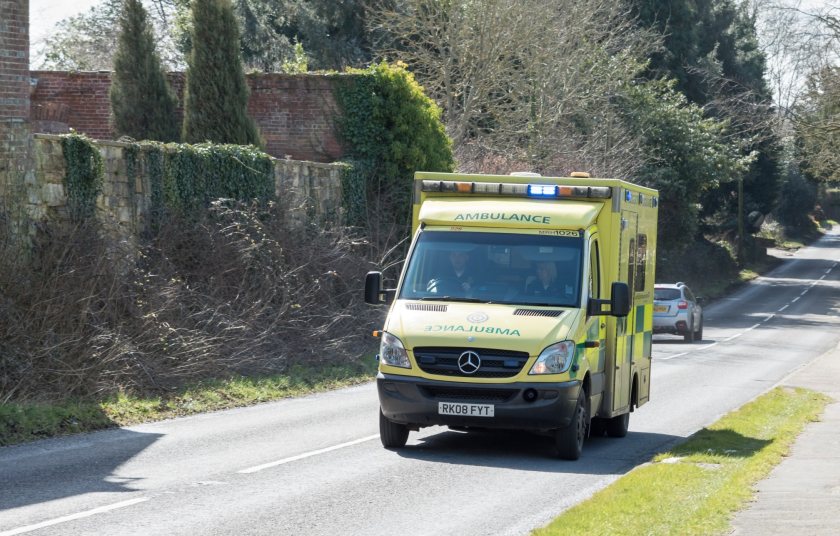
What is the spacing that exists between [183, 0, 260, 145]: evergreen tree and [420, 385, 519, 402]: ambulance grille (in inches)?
571

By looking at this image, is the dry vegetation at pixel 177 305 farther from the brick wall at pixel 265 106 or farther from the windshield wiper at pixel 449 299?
the brick wall at pixel 265 106

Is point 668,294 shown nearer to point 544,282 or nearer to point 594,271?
point 594,271

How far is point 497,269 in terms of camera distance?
41.4 feet

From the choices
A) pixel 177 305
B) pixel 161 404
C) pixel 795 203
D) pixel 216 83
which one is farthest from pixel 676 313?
pixel 795 203

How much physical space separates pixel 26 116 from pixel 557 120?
80.9 ft

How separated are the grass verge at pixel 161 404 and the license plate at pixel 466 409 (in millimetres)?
4046

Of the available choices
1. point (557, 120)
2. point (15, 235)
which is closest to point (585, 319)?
point (15, 235)

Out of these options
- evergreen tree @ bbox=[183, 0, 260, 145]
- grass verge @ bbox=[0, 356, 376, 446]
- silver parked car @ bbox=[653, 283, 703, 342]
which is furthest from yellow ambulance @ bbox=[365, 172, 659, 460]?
silver parked car @ bbox=[653, 283, 703, 342]

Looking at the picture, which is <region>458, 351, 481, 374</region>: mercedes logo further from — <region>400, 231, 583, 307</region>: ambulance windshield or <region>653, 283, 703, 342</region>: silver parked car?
<region>653, 283, 703, 342</region>: silver parked car

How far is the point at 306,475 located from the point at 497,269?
3.01 metres

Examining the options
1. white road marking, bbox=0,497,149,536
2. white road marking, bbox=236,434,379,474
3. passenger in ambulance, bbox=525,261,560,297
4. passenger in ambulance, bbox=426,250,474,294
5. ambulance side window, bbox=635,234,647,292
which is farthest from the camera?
ambulance side window, bbox=635,234,647,292

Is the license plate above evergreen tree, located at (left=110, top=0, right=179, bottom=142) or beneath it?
beneath

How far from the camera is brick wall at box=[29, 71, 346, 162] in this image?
29.4 meters

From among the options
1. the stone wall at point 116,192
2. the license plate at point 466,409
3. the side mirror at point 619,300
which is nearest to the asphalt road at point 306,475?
the license plate at point 466,409
